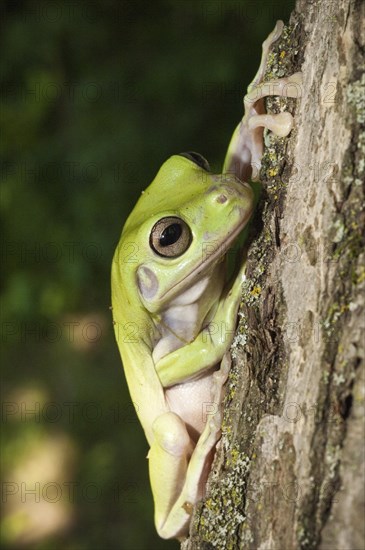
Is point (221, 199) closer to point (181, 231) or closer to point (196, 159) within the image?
point (181, 231)

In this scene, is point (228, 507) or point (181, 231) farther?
point (181, 231)

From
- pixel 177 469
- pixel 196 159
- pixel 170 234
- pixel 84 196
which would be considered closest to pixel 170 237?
pixel 170 234

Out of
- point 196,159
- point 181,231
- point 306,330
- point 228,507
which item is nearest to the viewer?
point 306,330

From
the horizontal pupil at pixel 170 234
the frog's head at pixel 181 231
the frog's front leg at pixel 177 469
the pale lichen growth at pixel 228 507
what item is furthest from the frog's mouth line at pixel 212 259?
the pale lichen growth at pixel 228 507

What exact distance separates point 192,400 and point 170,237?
0.63m

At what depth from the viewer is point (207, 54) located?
4.89 meters

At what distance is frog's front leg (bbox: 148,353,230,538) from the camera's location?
2.07 meters

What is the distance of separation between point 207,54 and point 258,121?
10.7ft

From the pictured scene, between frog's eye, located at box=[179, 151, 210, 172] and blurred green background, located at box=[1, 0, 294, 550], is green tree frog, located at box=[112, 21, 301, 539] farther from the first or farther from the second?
blurred green background, located at box=[1, 0, 294, 550]

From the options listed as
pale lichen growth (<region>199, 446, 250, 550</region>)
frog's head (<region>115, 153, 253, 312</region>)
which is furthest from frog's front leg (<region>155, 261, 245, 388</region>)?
pale lichen growth (<region>199, 446, 250, 550</region>)

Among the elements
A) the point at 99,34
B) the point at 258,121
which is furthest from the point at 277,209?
the point at 99,34

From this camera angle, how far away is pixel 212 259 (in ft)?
6.75

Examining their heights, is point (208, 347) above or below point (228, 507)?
above

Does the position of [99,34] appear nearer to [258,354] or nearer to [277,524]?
[258,354]
